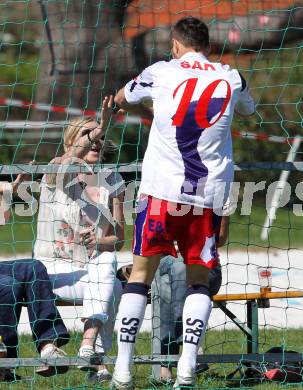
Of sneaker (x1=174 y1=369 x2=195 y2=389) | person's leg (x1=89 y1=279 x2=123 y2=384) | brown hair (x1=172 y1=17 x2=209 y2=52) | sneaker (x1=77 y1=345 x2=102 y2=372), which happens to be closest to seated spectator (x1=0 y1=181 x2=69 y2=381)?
sneaker (x1=77 y1=345 x2=102 y2=372)

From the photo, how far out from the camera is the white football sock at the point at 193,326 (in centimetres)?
595

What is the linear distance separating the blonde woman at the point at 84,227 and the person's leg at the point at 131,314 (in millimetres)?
628

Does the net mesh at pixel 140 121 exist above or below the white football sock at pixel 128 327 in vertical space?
above

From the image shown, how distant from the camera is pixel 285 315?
9.00 metres

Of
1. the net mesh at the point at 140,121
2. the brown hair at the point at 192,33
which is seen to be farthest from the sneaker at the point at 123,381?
the brown hair at the point at 192,33

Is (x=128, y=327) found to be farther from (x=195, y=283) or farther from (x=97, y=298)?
(x=97, y=298)

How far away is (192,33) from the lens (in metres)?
6.11

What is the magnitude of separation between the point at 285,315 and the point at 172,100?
3.48 metres

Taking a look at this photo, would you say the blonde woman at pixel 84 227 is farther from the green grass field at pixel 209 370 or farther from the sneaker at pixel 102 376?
the green grass field at pixel 209 370

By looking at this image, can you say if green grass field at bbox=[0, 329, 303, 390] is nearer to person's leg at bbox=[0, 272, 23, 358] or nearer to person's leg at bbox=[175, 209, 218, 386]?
person's leg at bbox=[0, 272, 23, 358]

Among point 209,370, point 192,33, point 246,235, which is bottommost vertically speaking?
point 209,370

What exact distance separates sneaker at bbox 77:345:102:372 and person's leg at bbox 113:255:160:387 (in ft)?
1.47

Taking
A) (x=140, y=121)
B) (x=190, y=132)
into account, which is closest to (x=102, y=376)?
(x=190, y=132)

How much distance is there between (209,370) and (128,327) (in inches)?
48.6
